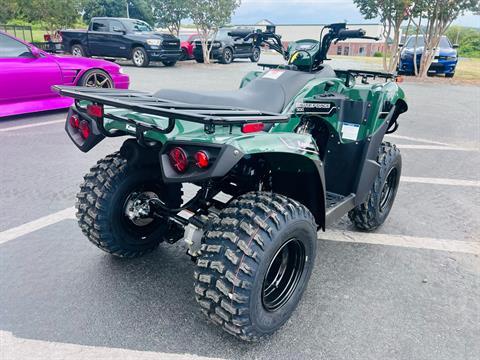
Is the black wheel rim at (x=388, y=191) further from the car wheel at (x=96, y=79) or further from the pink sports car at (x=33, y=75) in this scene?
the pink sports car at (x=33, y=75)

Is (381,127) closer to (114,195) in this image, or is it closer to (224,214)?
(224,214)

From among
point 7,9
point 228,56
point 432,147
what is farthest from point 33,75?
point 7,9

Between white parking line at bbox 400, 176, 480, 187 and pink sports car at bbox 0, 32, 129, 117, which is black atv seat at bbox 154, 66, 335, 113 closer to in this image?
white parking line at bbox 400, 176, 480, 187

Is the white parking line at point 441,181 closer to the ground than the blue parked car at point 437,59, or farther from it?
closer to the ground

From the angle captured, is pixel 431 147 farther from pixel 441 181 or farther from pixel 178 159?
pixel 178 159

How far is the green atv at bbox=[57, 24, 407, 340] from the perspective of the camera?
2186 mm

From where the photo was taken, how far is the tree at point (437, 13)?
14.9 m

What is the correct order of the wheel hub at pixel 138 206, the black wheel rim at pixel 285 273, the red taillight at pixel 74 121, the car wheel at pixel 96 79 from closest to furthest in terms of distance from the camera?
the black wheel rim at pixel 285 273
the red taillight at pixel 74 121
the wheel hub at pixel 138 206
the car wheel at pixel 96 79

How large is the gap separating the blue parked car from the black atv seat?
16.1 m

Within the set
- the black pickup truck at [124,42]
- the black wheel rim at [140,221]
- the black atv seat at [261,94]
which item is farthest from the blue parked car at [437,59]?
the black wheel rim at [140,221]

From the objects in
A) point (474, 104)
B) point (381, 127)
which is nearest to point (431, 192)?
point (381, 127)

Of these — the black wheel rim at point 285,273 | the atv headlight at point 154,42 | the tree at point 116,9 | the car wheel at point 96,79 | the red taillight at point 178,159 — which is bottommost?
the black wheel rim at point 285,273

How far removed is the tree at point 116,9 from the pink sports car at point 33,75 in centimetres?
3562

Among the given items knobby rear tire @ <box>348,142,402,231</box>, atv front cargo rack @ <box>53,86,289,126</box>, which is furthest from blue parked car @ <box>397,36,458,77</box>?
atv front cargo rack @ <box>53,86,289,126</box>
